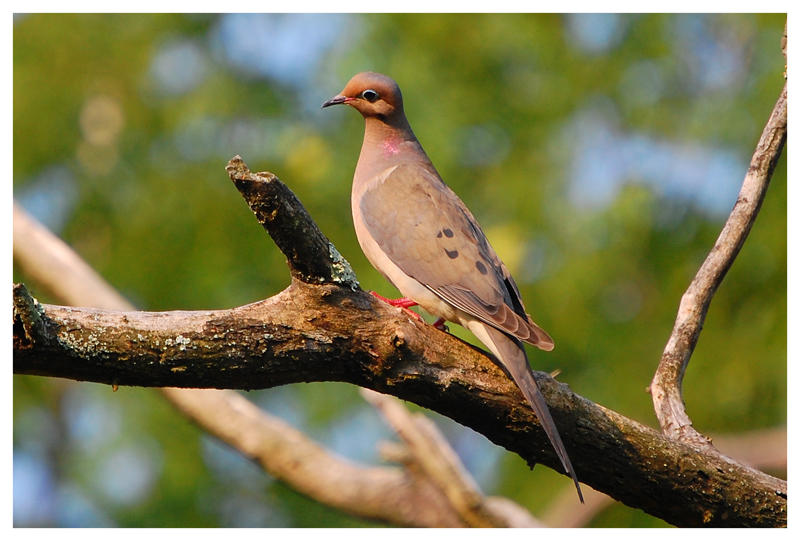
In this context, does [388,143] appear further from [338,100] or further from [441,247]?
[441,247]

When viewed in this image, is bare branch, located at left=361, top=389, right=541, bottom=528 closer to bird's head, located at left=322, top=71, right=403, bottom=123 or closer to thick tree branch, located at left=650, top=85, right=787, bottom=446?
thick tree branch, located at left=650, top=85, right=787, bottom=446

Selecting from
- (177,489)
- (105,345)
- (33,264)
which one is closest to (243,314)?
(105,345)

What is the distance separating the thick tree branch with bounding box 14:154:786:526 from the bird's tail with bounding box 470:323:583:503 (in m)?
0.06

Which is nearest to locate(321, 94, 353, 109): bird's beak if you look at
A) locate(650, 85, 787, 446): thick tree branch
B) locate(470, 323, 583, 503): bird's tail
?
locate(470, 323, 583, 503): bird's tail

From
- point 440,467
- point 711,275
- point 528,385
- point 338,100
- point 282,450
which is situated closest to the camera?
point 528,385

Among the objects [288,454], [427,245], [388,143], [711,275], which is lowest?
[288,454]

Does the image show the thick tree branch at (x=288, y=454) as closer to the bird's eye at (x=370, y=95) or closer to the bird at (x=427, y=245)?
the bird at (x=427, y=245)

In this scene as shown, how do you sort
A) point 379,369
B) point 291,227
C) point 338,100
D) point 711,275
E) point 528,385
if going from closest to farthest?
point 291,227 < point 379,369 < point 528,385 < point 711,275 < point 338,100

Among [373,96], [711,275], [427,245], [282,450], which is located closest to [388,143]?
[373,96]

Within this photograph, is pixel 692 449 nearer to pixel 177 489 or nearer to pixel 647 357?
pixel 647 357

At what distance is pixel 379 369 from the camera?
264 centimetres

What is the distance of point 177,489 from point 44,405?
2.05 metres

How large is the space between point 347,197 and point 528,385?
359 centimetres

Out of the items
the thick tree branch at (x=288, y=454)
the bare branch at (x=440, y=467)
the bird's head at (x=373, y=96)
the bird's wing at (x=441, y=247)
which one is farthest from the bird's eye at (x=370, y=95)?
the thick tree branch at (x=288, y=454)
